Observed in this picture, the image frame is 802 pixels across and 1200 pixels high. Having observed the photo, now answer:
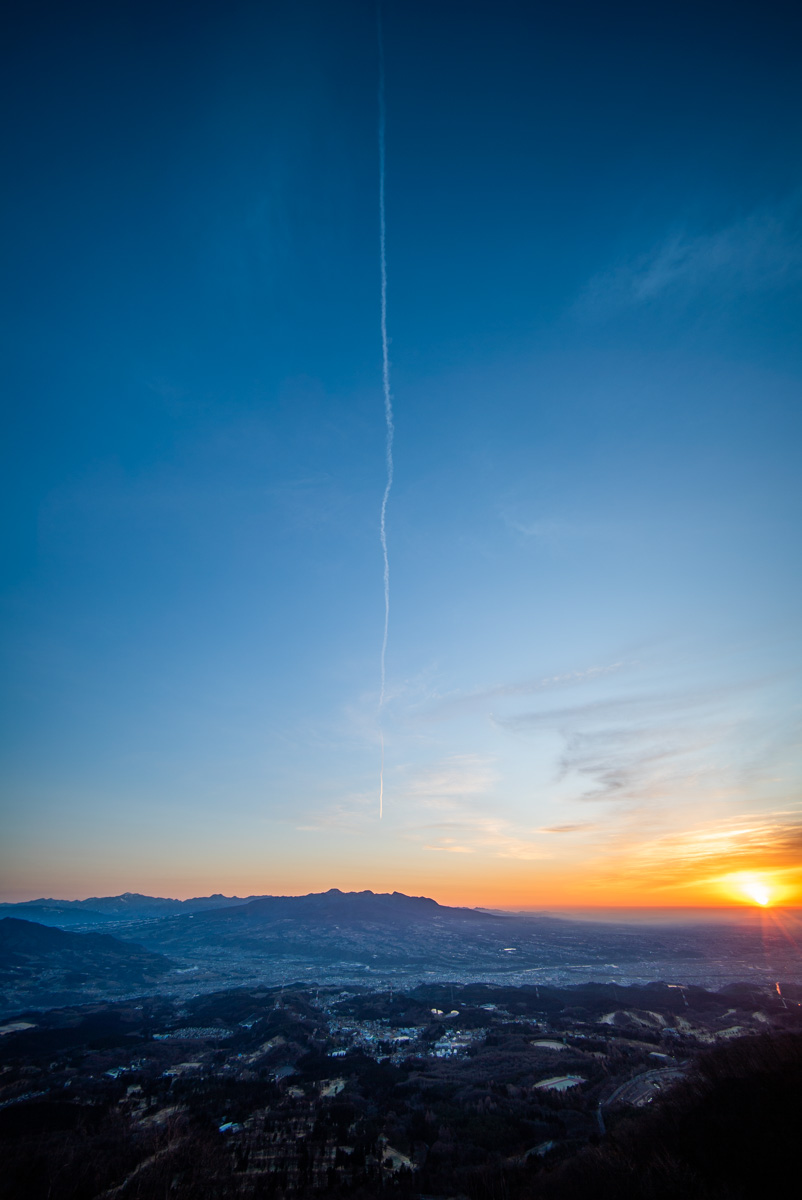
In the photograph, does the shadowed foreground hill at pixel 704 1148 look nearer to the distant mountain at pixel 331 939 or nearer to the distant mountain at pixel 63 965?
the distant mountain at pixel 63 965

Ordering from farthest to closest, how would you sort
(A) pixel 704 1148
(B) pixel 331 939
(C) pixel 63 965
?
(B) pixel 331 939 → (C) pixel 63 965 → (A) pixel 704 1148

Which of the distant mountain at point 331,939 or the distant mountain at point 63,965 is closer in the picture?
the distant mountain at point 63,965

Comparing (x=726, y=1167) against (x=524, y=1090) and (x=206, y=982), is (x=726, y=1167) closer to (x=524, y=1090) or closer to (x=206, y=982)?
(x=524, y=1090)

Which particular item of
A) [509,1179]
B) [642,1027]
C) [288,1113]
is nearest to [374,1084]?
[288,1113]

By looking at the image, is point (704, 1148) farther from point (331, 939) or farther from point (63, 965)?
Result: point (331, 939)

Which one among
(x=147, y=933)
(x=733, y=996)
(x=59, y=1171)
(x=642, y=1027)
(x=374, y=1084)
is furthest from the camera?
(x=147, y=933)

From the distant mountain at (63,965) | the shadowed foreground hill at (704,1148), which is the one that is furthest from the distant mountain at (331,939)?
the shadowed foreground hill at (704,1148)

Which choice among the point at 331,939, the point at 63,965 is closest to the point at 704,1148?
the point at 63,965

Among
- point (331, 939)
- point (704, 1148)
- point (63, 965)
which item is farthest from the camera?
point (331, 939)
